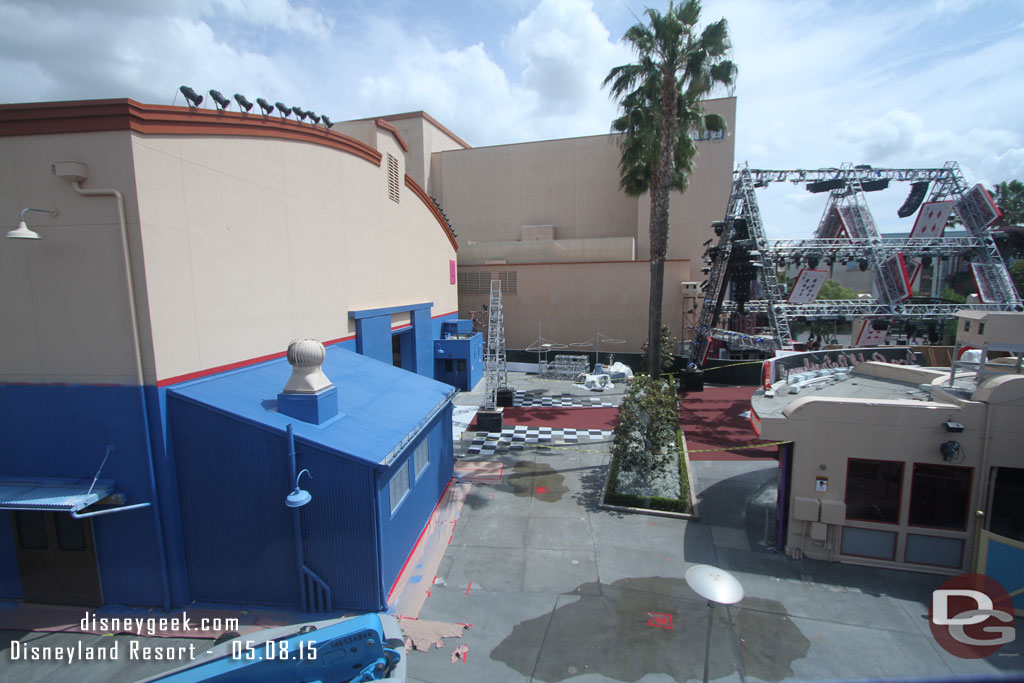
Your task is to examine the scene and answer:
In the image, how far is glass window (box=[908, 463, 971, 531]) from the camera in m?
7.78

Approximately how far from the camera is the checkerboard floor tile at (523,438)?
45.9ft

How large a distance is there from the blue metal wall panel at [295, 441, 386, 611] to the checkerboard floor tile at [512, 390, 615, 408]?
479 inches

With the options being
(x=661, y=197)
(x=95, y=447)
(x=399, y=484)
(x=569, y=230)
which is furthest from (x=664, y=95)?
(x=569, y=230)

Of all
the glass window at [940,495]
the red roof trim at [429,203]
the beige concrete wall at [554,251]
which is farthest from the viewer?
the beige concrete wall at [554,251]

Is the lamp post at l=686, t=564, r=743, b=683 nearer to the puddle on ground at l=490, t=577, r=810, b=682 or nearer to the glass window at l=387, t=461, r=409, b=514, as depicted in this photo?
the puddle on ground at l=490, t=577, r=810, b=682

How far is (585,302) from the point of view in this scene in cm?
2742

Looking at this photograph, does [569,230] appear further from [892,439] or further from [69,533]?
[69,533]

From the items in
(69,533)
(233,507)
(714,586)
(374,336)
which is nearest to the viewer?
(714,586)

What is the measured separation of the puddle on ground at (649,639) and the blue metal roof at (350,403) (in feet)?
10.8

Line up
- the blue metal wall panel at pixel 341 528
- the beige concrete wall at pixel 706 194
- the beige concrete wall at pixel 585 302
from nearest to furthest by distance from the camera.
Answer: the blue metal wall panel at pixel 341 528
the beige concrete wall at pixel 585 302
the beige concrete wall at pixel 706 194

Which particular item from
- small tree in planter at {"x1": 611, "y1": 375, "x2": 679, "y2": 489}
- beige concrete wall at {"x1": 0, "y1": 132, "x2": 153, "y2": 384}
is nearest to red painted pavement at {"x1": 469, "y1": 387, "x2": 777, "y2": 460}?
small tree in planter at {"x1": 611, "y1": 375, "x2": 679, "y2": 489}

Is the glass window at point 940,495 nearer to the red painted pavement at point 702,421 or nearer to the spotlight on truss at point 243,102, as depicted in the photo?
the red painted pavement at point 702,421

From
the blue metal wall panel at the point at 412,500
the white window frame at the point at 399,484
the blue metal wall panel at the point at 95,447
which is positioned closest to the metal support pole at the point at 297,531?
the blue metal wall panel at the point at 412,500

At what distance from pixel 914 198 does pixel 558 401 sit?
70.9 ft
